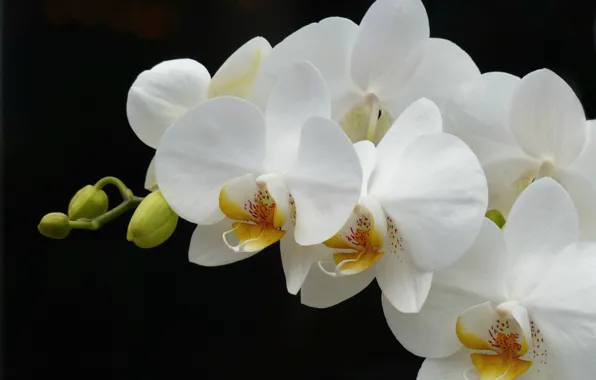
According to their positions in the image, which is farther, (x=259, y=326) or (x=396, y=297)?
(x=259, y=326)

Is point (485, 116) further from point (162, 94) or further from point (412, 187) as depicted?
point (162, 94)

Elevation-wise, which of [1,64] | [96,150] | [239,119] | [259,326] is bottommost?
[259,326]

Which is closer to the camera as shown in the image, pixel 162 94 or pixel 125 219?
pixel 162 94

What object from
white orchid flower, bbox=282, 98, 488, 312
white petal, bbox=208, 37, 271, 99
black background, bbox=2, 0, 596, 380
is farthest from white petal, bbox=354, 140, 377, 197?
black background, bbox=2, 0, 596, 380

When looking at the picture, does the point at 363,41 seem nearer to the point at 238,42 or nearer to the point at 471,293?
the point at 471,293

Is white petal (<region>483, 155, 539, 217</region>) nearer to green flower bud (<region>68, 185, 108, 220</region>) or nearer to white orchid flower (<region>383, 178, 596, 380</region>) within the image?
white orchid flower (<region>383, 178, 596, 380</region>)

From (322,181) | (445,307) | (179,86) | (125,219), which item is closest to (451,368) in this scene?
(445,307)

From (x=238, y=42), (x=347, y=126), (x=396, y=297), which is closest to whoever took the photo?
(x=396, y=297)

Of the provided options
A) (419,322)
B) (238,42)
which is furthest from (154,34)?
(419,322)
